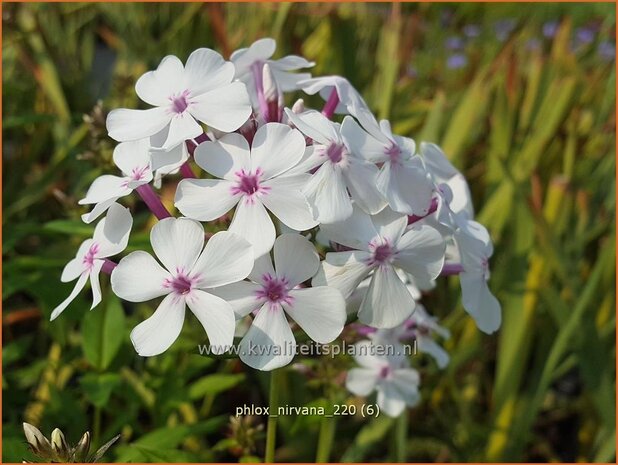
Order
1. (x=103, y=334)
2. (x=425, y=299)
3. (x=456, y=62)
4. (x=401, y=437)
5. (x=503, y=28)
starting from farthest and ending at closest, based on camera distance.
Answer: (x=503, y=28) → (x=456, y=62) → (x=425, y=299) → (x=401, y=437) → (x=103, y=334)

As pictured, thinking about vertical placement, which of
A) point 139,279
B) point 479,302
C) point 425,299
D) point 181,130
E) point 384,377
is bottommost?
point 425,299

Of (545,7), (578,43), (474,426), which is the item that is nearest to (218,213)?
(474,426)

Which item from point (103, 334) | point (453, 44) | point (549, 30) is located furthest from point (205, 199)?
point (549, 30)

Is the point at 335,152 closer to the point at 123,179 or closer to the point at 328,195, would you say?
the point at 328,195

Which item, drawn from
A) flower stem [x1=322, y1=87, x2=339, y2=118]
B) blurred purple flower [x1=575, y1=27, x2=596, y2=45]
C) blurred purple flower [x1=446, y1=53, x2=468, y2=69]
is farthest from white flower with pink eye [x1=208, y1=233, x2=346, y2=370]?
blurred purple flower [x1=575, y1=27, x2=596, y2=45]

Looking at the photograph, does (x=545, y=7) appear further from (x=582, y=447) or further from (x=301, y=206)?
(x=301, y=206)

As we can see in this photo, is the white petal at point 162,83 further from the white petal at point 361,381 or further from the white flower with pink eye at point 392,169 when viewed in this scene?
the white petal at point 361,381
